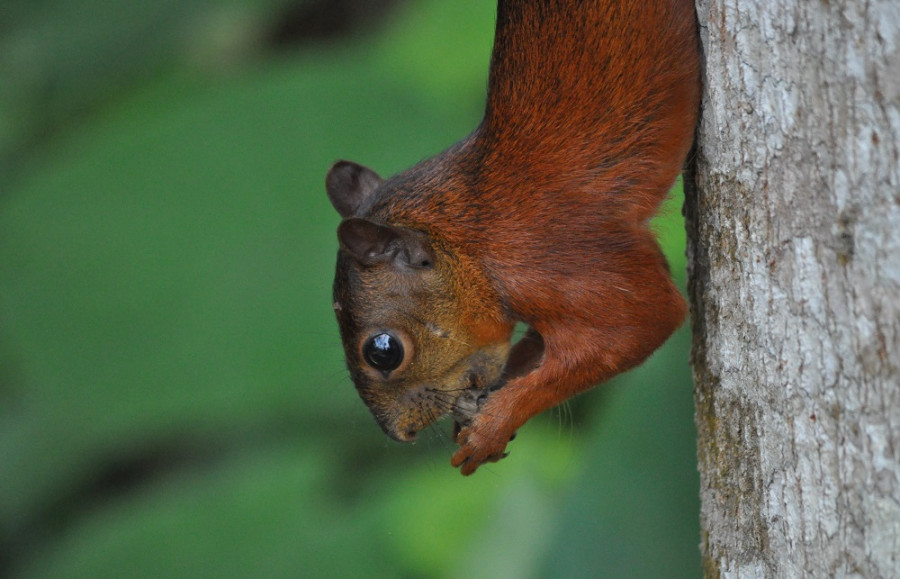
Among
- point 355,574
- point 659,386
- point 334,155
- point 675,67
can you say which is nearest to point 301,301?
point 334,155

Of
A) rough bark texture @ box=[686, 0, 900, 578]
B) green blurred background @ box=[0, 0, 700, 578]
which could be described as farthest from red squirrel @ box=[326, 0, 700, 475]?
green blurred background @ box=[0, 0, 700, 578]

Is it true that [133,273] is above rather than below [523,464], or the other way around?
above

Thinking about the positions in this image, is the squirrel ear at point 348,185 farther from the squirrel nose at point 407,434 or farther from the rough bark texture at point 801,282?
the rough bark texture at point 801,282

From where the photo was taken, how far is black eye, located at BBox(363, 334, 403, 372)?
1.55 m

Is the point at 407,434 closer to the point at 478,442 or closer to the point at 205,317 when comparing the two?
the point at 478,442

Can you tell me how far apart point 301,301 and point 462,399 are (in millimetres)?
792

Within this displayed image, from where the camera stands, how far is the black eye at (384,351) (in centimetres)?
155

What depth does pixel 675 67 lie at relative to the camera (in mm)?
1288

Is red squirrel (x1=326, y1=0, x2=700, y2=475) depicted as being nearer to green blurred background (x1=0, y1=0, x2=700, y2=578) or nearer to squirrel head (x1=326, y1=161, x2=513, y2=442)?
squirrel head (x1=326, y1=161, x2=513, y2=442)

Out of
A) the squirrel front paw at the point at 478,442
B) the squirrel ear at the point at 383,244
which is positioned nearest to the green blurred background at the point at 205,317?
the squirrel front paw at the point at 478,442

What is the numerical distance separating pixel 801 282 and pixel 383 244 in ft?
2.23

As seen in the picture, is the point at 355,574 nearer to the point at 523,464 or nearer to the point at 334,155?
the point at 523,464

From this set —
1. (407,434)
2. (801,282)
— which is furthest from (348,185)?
(801,282)

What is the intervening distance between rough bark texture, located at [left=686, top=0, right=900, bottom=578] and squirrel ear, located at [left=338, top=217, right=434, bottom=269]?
0.44 meters
